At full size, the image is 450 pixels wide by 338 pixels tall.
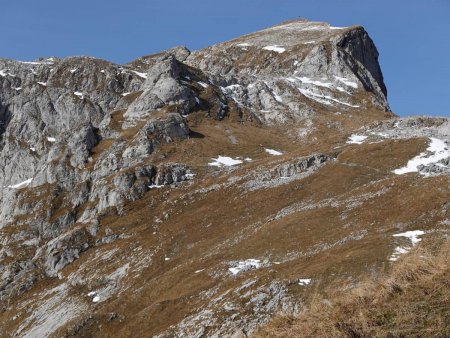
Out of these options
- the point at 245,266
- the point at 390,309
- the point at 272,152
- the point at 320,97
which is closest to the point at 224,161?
the point at 272,152

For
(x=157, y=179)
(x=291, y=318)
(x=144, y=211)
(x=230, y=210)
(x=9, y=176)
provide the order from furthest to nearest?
(x=9, y=176) → (x=157, y=179) → (x=144, y=211) → (x=230, y=210) → (x=291, y=318)

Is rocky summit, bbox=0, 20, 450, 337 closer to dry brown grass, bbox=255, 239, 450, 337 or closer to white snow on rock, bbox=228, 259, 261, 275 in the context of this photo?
white snow on rock, bbox=228, 259, 261, 275

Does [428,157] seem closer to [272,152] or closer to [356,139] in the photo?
[356,139]

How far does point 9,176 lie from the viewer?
17825 cm

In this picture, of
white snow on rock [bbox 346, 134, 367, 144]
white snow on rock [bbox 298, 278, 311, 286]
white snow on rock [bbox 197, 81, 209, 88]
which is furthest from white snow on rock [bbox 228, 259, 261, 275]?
white snow on rock [bbox 197, 81, 209, 88]

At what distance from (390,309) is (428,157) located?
7810 cm

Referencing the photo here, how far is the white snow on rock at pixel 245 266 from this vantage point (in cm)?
6080

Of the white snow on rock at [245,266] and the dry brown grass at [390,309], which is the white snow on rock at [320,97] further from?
the dry brown grass at [390,309]

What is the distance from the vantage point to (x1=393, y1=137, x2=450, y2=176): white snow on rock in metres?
82.3

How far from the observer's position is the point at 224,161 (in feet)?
417

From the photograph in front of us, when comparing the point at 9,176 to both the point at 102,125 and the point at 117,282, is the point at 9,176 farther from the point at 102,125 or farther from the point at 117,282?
the point at 117,282

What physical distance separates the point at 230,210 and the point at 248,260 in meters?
27.3

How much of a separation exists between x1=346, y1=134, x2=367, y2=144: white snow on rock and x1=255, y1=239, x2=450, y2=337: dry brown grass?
97049 millimetres

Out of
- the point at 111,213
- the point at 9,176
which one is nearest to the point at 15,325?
the point at 111,213
